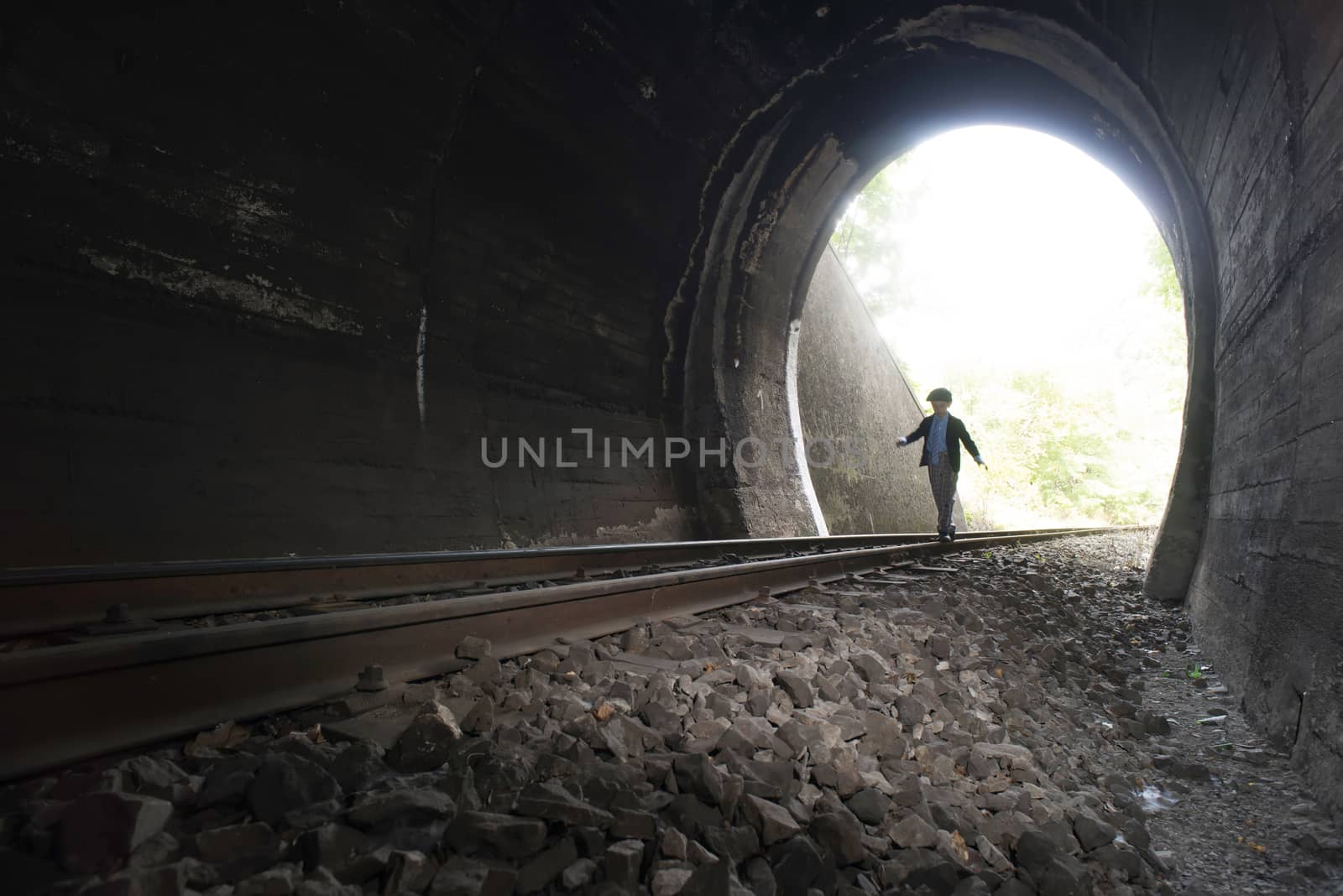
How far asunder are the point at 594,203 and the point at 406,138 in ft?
5.92

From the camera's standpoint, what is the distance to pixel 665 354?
7840mm

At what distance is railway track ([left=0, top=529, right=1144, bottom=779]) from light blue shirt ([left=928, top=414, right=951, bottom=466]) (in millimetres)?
4102

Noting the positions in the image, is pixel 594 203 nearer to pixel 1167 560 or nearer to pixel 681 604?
pixel 681 604

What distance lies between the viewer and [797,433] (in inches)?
344

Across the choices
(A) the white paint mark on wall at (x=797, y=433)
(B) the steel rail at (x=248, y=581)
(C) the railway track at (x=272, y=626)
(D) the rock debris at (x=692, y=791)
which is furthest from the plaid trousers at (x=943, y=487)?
A: (D) the rock debris at (x=692, y=791)

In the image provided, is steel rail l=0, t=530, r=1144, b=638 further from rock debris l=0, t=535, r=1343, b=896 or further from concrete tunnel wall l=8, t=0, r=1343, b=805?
concrete tunnel wall l=8, t=0, r=1343, b=805

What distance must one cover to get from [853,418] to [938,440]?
16.1ft

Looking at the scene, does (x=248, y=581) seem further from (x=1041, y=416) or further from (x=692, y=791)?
(x=1041, y=416)

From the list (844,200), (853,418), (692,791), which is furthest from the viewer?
(853,418)

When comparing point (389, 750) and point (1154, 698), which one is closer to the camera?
point (389, 750)

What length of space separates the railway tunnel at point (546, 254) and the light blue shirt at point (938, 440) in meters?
1.77

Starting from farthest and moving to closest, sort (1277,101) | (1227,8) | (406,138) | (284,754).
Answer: (406,138)
(1227,8)
(1277,101)
(284,754)

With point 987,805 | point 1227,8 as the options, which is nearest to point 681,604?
point 987,805

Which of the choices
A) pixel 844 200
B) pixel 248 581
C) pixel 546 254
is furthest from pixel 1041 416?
pixel 248 581
